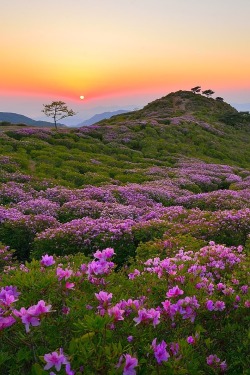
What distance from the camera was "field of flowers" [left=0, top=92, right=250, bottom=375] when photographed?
3457 mm

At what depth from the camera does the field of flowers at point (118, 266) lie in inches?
136

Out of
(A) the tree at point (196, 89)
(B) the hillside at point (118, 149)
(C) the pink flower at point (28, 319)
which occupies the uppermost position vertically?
(A) the tree at point (196, 89)

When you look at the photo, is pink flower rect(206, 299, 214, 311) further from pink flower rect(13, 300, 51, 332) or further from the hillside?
the hillside

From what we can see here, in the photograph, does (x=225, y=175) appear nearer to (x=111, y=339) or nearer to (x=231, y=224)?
(x=231, y=224)

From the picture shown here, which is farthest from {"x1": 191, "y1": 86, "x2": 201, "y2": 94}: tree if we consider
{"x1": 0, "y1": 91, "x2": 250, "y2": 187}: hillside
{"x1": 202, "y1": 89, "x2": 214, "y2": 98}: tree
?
{"x1": 0, "y1": 91, "x2": 250, "y2": 187}: hillside

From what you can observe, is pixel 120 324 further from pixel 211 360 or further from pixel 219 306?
pixel 219 306

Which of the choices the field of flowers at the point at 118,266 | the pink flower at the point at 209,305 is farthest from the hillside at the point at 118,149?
the pink flower at the point at 209,305

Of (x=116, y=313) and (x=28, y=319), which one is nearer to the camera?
(x=28, y=319)

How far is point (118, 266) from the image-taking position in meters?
11.2

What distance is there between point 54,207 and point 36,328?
41.1 ft

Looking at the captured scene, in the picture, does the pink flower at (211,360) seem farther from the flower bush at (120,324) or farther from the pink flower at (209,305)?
the pink flower at (209,305)

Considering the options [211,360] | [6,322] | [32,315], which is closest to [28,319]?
[32,315]

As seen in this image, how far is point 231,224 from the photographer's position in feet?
38.4

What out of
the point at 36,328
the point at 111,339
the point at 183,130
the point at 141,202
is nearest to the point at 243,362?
the point at 111,339
